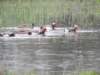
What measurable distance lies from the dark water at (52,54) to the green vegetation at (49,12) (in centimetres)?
975

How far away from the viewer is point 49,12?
1732 inches

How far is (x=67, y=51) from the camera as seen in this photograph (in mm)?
23734

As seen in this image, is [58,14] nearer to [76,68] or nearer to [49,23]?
[49,23]

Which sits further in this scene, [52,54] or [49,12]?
[49,12]

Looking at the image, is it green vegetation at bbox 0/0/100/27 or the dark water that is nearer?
the dark water

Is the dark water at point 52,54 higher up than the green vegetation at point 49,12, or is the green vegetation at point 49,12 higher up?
the dark water at point 52,54

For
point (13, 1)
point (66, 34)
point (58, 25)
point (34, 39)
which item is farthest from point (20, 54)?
point (13, 1)

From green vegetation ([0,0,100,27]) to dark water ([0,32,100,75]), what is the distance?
975 centimetres

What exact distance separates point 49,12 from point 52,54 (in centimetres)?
2145

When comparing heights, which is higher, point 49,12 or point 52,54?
point 52,54

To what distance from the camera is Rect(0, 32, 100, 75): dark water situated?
741 inches

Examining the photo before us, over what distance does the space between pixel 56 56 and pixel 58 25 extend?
16.8 metres

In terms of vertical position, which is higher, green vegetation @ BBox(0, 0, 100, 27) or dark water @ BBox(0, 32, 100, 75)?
dark water @ BBox(0, 32, 100, 75)

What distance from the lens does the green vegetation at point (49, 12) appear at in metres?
40.6
